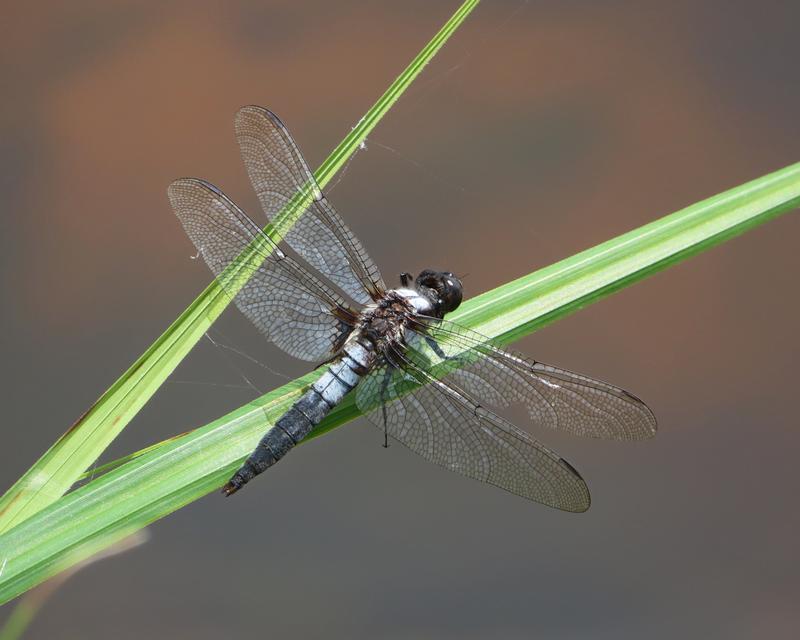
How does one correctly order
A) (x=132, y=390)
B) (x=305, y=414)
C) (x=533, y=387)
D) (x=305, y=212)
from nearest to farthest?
1. (x=132, y=390)
2. (x=305, y=414)
3. (x=533, y=387)
4. (x=305, y=212)

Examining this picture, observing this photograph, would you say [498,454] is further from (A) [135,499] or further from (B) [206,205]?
(B) [206,205]

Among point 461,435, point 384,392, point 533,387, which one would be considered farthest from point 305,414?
point 533,387

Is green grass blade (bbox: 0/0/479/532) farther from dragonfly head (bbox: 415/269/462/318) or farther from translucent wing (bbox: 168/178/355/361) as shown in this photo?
dragonfly head (bbox: 415/269/462/318)

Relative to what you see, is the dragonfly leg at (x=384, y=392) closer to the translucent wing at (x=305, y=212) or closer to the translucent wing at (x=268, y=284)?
the translucent wing at (x=268, y=284)

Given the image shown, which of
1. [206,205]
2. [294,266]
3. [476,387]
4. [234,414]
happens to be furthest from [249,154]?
[476,387]

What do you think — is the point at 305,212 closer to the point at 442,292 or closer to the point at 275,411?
the point at 442,292

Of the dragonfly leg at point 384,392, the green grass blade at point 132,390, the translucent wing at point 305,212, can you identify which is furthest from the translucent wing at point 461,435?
the green grass blade at point 132,390

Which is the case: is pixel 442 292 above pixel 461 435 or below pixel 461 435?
above
